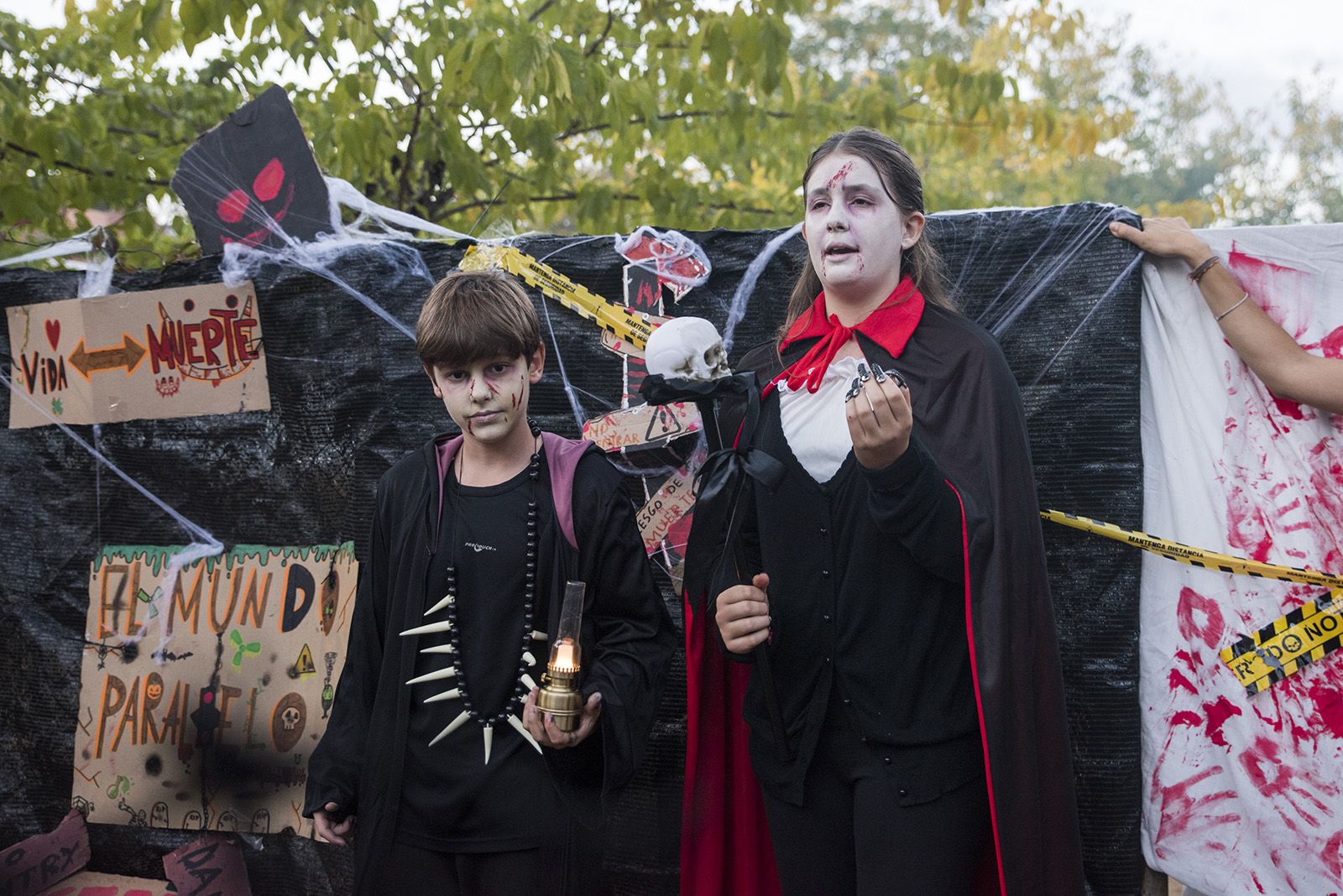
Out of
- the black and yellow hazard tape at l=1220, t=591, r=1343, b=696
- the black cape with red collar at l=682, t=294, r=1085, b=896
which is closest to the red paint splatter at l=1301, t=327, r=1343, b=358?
the black and yellow hazard tape at l=1220, t=591, r=1343, b=696

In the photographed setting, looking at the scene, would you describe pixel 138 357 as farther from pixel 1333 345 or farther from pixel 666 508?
pixel 1333 345

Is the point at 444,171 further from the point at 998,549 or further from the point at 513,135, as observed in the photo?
the point at 998,549

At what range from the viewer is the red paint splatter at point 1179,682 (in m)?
2.65

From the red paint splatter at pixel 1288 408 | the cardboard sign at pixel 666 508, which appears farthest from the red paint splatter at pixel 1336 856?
→ the cardboard sign at pixel 666 508

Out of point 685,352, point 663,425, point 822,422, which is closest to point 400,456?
point 663,425

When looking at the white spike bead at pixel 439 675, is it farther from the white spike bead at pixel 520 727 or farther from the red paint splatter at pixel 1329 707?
the red paint splatter at pixel 1329 707

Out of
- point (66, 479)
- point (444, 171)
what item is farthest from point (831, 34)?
point (66, 479)

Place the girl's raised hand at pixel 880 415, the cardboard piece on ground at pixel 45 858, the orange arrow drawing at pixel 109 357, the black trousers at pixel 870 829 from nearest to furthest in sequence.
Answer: the girl's raised hand at pixel 880 415, the black trousers at pixel 870 829, the cardboard piece on ground at pixel 45 858, the orange arrow drawing at pixel 109 357

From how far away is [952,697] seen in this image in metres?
2.09

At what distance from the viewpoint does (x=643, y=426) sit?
9.91ft

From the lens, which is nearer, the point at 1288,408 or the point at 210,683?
the point at 1288,408

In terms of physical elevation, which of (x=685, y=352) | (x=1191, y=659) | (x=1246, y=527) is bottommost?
(x=1191, y=659)

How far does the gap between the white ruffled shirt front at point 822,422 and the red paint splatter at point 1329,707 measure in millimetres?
1243

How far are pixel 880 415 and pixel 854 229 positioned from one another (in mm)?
554
